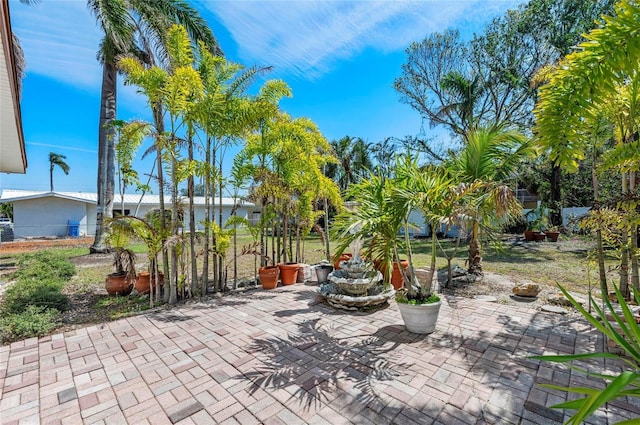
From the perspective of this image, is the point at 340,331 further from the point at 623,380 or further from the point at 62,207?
the point at 62,207

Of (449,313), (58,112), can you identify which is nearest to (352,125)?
(58,112)

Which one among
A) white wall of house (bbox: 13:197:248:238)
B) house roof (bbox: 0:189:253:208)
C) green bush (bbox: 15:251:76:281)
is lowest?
green bush (bbox: 15:251:76:281)

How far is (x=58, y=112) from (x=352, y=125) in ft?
56.6

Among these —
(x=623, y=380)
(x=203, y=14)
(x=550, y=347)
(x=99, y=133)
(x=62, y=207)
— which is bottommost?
(x=550, y=347)

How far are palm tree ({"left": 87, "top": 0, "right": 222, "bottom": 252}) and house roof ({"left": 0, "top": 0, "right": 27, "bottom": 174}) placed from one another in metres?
2.12

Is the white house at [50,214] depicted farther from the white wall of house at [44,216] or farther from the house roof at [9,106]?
the house roof at [9,106]

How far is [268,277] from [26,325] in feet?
12.3

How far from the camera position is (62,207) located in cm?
2075

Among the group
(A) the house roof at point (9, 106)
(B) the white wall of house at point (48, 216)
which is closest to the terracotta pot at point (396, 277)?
(A) the house roof at point (9, 106)

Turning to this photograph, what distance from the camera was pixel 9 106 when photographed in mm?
4168

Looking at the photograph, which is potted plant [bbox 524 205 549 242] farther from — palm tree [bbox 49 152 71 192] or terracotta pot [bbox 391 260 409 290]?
palm tree [bbox 49 152 71 192]

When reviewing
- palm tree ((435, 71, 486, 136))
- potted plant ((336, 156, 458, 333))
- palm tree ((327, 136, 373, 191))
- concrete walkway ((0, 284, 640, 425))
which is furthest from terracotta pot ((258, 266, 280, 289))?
palm tree ((327, 136, 373, 191))

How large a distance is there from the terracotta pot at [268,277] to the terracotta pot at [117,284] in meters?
2.51

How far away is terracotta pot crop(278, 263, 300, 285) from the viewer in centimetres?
681
